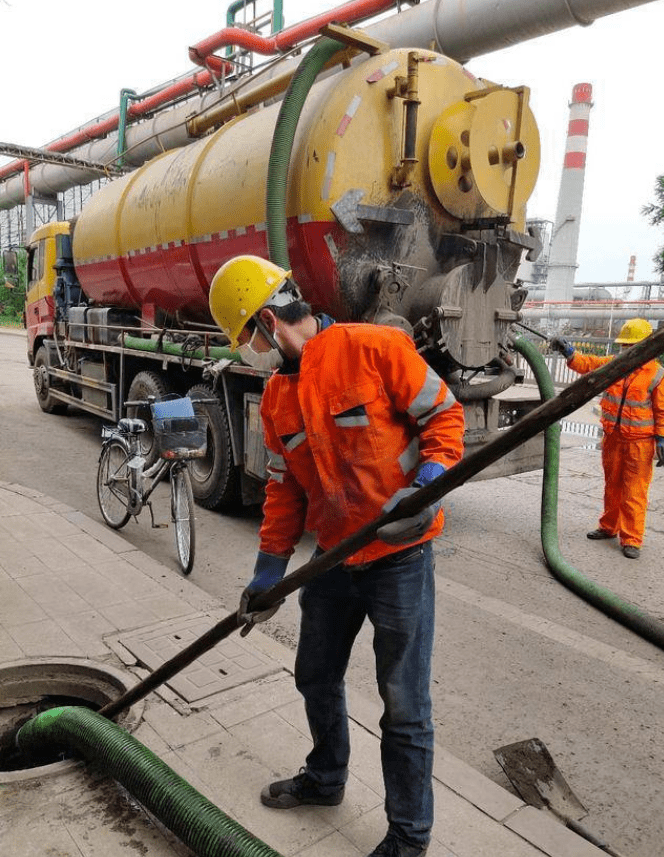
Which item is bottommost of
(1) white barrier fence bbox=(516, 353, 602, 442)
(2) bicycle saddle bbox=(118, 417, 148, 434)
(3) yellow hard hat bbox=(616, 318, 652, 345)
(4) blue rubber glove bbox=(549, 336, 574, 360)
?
(1) white barrier fence bbox=(516, 353, 602, 442)

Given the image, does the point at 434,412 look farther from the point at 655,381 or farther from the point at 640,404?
the point at 655,381

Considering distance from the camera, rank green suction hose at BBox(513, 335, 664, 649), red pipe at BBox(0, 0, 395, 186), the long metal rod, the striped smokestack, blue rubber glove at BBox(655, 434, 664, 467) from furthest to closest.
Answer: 1. the striped smokestack
2. red pipe at BBox(0, 0, 395, 186)
3. blue rubber glove at BBox(655, 434, 664, 467)
4. green suction hose at BBox(513, 335, 664, 649)
5. the long metal rod

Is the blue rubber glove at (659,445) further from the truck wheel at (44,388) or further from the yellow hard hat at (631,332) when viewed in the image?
the truck wheel at (44,388)

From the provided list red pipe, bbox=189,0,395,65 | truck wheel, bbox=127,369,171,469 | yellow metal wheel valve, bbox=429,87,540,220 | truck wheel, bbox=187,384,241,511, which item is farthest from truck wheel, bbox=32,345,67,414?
yellow metal wheel valve, bbox=429,87,540,220

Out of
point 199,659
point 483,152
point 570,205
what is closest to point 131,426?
point 199,659

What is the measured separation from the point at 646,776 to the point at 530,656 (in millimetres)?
969

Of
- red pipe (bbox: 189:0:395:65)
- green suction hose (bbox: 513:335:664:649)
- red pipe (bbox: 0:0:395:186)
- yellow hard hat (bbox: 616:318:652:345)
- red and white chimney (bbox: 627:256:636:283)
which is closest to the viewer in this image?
green suction hose (bbox: 513:335:664:649)

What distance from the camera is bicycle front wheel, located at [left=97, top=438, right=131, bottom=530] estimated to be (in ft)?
18.4

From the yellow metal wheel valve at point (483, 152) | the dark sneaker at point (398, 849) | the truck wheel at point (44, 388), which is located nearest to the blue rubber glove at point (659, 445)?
the yellow metal wheel valve at point (483, 152)

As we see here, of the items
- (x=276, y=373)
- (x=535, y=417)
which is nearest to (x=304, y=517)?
(x=276, y=373)

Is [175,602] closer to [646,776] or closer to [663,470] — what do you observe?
[646,776]

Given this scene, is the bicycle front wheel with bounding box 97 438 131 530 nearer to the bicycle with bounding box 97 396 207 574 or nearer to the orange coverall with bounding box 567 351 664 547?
the bicycle with bounding box 97 396 207 574

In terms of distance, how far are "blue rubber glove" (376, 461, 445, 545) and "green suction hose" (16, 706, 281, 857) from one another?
1.05 metres

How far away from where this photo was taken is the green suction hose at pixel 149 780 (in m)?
2.10
